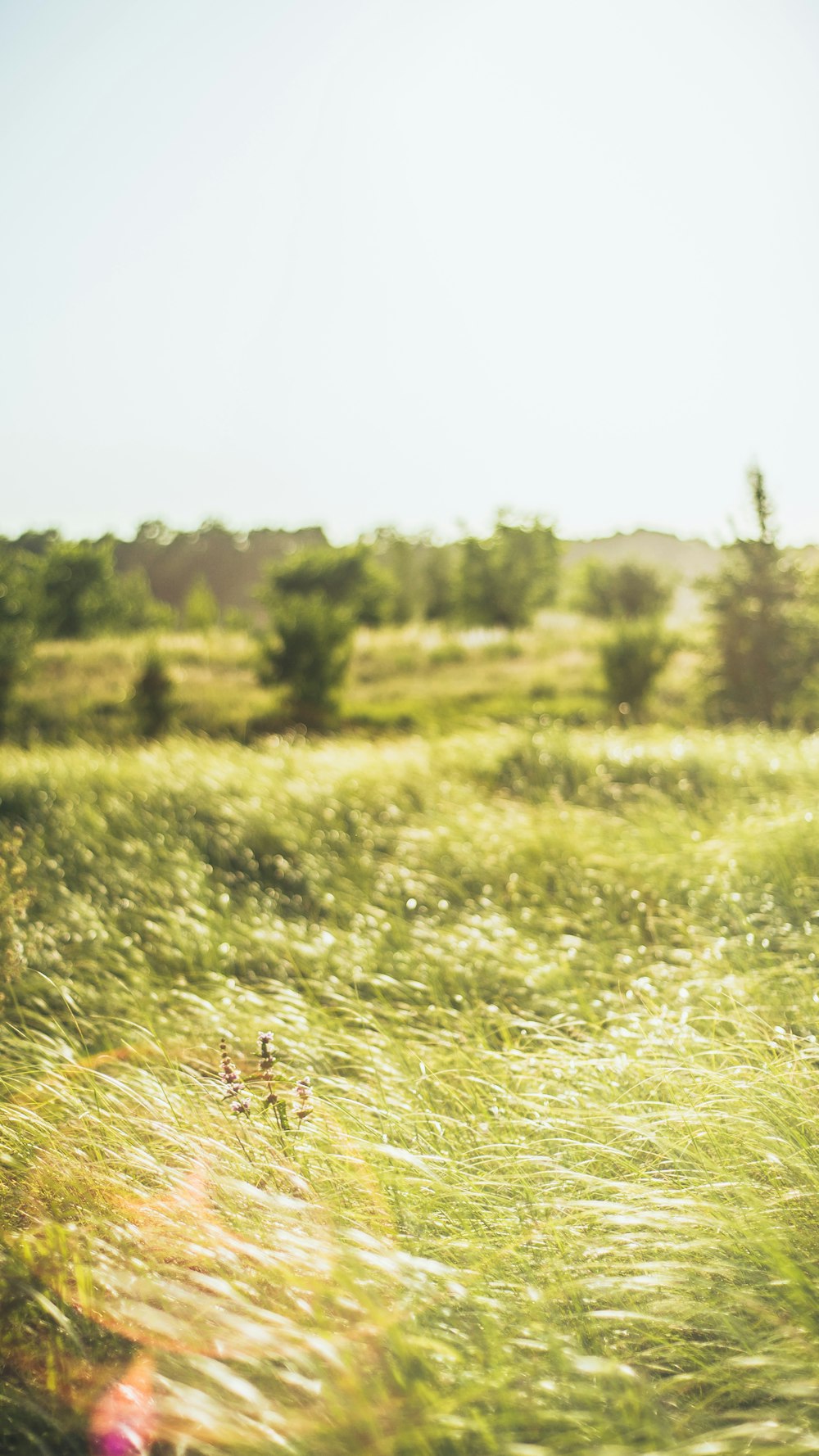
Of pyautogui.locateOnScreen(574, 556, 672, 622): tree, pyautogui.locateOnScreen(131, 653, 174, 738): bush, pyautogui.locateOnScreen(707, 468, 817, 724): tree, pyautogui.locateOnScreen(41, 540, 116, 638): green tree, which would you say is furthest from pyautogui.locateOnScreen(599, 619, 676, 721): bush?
pyautogui.locateOnScreen(574, 556, 672, 622): tree

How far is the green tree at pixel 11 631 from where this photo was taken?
15.7 metres

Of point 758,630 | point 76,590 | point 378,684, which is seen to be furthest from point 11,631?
point 76,590

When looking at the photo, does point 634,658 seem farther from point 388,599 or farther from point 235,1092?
point 388,599

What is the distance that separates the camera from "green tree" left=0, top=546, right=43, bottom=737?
15.7 m

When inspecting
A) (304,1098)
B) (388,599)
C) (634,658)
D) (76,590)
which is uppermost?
(76,590)

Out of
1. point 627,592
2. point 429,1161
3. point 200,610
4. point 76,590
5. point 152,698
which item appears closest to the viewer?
point 429,1161

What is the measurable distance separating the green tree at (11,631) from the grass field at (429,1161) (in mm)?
12964

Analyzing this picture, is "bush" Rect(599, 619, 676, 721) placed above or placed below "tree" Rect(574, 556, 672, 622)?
below

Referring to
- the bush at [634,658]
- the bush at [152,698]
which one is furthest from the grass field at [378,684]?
the bush at [634,658]

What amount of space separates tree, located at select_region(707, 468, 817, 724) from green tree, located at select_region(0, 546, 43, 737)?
44.2 ft

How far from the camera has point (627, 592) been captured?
146 ft

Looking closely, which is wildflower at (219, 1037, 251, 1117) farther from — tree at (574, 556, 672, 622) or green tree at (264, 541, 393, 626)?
tree at (574, 556, 672, 622)

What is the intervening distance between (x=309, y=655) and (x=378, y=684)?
5.75 meters

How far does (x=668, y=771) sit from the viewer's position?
6078 millimetres
